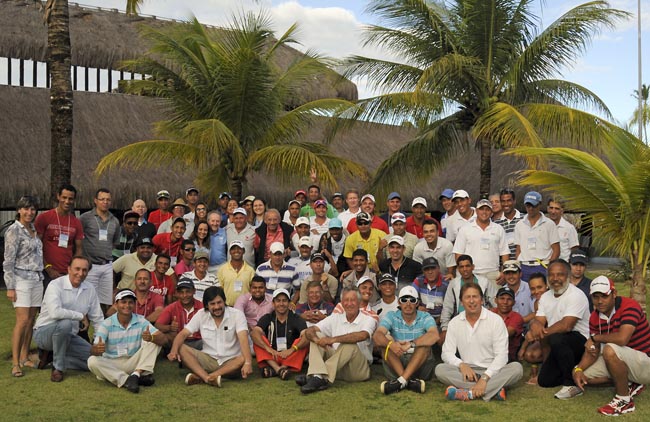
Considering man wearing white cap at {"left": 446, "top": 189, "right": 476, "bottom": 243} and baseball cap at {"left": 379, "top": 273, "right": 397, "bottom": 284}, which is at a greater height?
man wearing white cap at {"left": 446, "top": 189, "right": 476, "bottom": 243}

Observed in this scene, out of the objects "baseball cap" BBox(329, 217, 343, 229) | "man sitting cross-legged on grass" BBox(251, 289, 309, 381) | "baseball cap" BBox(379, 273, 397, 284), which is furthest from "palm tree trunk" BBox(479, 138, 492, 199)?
"man sitting cross-legged on grass" BBox(251, 289, 309, 381)

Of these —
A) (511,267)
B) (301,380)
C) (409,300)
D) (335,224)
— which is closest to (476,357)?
(409,300)

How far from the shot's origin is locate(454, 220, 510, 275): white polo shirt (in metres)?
9.02

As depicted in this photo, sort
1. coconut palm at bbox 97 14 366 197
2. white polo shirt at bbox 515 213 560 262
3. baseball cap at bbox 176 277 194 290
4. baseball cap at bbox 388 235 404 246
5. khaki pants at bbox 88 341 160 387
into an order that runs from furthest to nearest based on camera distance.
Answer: coconut palm at bbox 97 14 366 197, white polo shirt at bbox 515 213 560 262, baseball cap at bbox 388 235 404 246, baseball cap at bbox 176 277 194 290, khaki pants at bbox 88 341 160 387

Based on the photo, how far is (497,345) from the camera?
720 centimetres

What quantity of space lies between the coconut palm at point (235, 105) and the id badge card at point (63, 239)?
217 inches

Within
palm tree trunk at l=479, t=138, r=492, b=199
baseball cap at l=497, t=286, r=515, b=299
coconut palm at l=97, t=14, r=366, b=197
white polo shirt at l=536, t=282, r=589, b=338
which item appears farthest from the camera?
palm tree trunk at l=479, t=138, r=492, b=199

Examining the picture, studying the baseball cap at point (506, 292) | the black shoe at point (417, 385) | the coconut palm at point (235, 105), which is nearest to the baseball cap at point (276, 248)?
the black shoe at point (417, 385)

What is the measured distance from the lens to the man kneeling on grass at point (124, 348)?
7621mm

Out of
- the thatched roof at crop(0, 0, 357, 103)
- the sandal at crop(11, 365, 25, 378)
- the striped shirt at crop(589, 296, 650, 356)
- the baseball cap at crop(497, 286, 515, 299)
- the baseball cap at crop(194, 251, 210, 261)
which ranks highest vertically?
the thatched roof at crop(0, 0, 357, 103)

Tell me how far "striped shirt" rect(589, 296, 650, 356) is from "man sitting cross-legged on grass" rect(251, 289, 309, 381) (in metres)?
3.02

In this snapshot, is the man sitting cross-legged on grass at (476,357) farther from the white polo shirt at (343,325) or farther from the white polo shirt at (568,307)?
the white polo shirt at (343,325)

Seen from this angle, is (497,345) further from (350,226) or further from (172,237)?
(172,237)

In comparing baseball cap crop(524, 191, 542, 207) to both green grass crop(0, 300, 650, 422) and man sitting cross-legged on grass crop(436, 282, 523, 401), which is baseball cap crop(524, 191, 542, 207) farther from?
green grass crop(0, 300, 650, 422)
